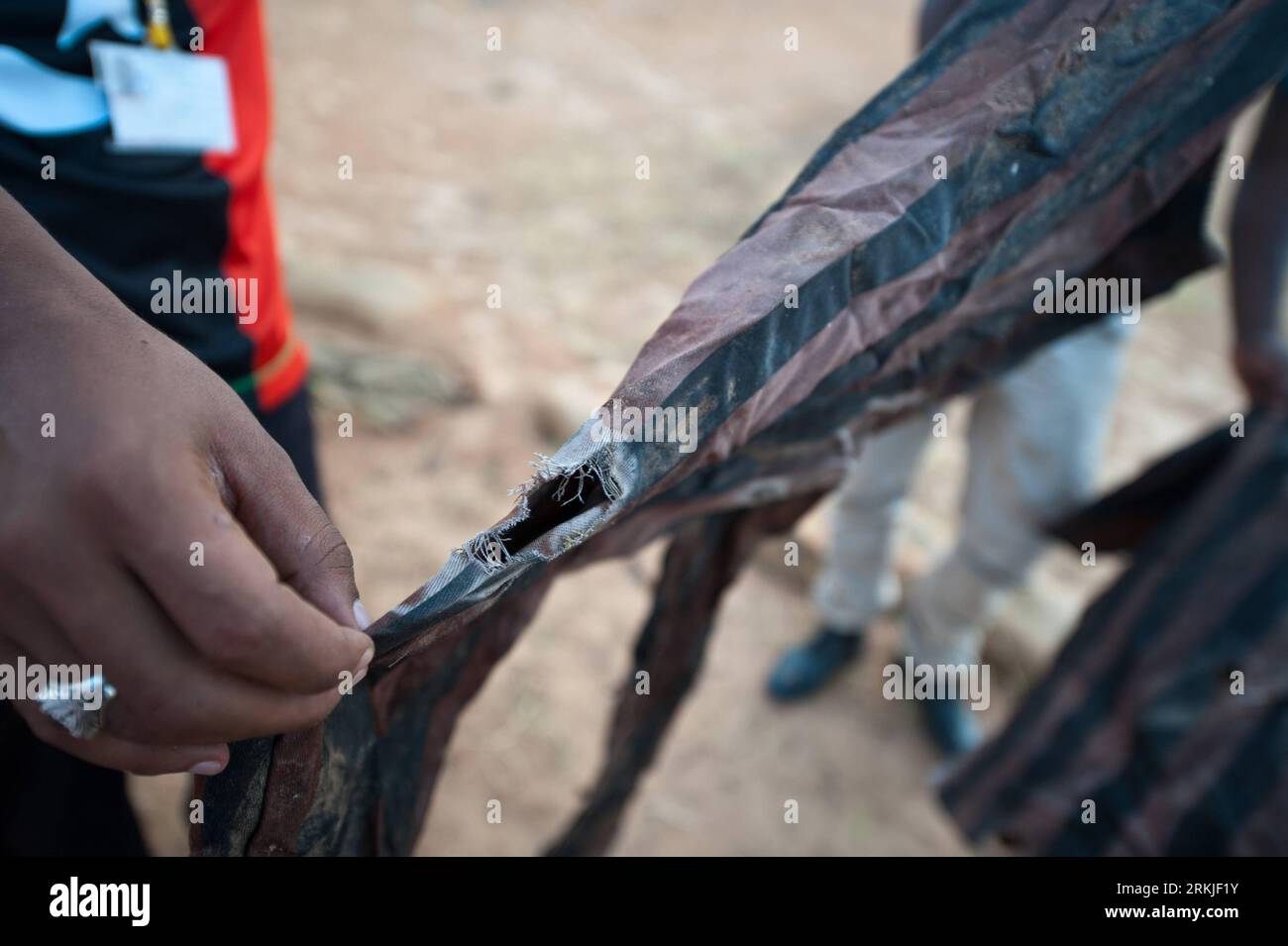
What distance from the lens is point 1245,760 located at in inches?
58.6

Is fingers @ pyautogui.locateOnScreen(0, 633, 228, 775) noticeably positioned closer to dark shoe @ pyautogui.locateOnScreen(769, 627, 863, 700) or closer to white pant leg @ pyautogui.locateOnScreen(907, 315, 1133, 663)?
white pant leg @ pyautogui.locateOnScreen(907, 315, 1133, 663)

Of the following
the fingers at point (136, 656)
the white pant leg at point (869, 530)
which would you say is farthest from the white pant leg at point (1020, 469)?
the fingers at point (136, 656)

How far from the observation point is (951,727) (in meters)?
2.57

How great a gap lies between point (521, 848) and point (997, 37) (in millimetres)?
1984

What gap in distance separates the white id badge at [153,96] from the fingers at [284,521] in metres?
0.76

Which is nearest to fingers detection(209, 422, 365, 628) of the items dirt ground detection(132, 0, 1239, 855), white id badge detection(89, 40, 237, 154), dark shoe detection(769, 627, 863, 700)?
white id badge detection(89, 40, 237, 154)

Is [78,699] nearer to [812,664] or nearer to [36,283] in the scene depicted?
[36,283]

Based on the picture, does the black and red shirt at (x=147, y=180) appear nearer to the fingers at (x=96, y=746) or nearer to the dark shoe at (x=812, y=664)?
the fingers at (x=96, y=746)

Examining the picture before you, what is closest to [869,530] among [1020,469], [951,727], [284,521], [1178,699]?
[1020,469]

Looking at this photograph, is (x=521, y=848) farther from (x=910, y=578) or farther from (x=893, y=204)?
(x=893, y=204)

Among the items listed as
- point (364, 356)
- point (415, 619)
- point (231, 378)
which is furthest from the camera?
point (364, 356)

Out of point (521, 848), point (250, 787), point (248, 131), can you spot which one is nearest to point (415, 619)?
point (250, 787)

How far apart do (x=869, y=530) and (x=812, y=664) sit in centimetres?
48

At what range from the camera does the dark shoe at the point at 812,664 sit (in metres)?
2.66
